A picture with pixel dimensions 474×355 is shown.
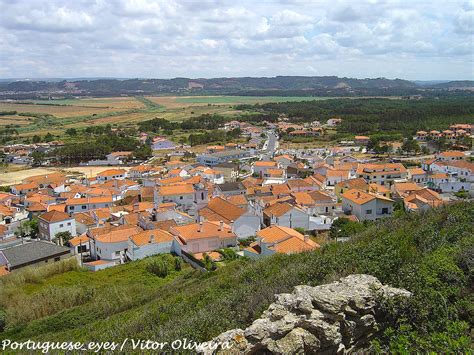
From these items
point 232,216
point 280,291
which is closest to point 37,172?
point 232,216

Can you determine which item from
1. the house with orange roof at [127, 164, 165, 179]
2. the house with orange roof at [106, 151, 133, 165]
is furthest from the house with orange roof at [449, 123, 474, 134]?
the house with orange roof at [106, 151, 133, 165]

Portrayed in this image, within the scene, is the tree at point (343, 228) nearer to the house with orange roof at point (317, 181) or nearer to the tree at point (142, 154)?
the house with orange roof at point (317, 181)

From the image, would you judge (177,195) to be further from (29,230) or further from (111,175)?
(111,175)

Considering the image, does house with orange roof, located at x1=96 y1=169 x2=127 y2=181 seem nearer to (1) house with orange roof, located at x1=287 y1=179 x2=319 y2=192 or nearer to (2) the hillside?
(1) house with orange roof, located at x1=287 y1=179 x2=319 y2=192

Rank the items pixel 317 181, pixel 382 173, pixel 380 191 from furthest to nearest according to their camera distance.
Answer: pixel 382 173 → pixel 317 181 → pixel 380 191

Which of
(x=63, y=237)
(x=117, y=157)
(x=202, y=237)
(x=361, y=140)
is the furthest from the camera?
(x=361, y=140)

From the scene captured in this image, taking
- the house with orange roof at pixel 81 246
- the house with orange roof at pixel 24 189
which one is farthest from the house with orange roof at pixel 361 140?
the house with orange roof at pixel 81 246
